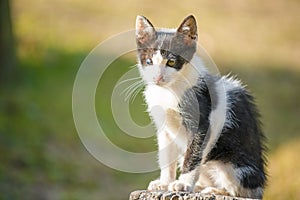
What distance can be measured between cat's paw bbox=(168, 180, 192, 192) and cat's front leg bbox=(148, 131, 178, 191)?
6.0 inches

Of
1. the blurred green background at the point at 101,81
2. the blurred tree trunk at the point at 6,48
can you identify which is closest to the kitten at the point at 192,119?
the blurred green background at the point at 101,81

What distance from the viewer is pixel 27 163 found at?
27.7 ft

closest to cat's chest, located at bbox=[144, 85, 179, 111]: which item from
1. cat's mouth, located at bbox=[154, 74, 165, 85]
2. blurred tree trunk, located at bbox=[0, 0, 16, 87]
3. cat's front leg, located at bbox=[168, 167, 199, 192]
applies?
cat's mouth, located at bbox=[154, 74, 165, 85]

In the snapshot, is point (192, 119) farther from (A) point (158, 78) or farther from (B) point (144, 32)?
(B) point (144, 32)

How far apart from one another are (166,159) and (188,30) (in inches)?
33.5

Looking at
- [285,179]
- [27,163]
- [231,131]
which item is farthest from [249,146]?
[27,163]

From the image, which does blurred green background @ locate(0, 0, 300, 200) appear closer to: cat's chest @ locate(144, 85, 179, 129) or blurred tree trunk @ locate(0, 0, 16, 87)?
blurred tree trunk @ locate(0, 0, 16, 87)

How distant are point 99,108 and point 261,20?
14.2 feet

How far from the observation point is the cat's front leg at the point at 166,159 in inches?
177

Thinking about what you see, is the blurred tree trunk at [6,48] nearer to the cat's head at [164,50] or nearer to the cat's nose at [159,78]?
the cat's head at [164,50]

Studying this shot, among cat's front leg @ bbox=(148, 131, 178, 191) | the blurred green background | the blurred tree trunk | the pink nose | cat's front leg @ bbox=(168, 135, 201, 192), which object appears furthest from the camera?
the blurred tree trunk

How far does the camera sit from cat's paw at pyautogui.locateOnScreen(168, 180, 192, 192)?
14.0 ft

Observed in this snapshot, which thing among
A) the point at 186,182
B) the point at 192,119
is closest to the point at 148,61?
the point at 192,119

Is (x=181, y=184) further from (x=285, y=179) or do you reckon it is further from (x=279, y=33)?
(x=279, y=33)
